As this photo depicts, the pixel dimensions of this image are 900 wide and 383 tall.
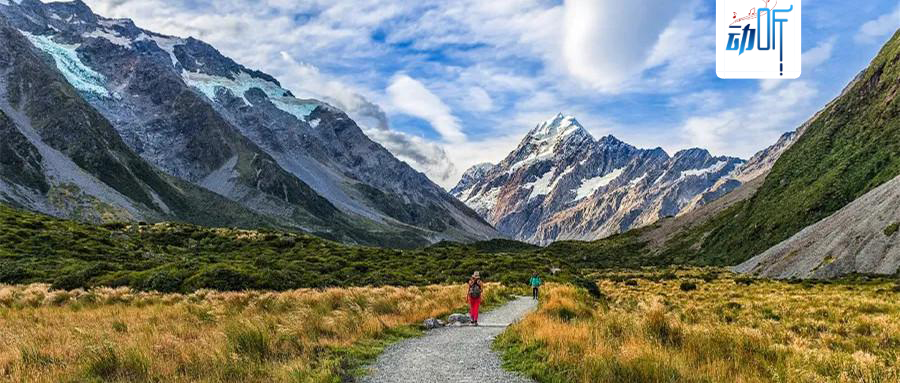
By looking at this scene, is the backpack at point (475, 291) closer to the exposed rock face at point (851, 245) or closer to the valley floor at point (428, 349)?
the valley floor at point (428, 349)

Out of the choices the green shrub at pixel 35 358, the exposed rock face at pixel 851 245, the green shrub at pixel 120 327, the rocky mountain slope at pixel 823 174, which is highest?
the rocky mountain slope at pixel 823 174

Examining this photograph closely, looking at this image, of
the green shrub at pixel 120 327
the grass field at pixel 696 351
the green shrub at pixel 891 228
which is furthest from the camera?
the green shrub at pixel 891 228

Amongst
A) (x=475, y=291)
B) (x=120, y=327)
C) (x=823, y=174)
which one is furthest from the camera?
(x=823, y=174)

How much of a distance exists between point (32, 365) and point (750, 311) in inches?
1169

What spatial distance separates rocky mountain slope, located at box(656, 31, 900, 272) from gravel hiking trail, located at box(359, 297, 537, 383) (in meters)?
101

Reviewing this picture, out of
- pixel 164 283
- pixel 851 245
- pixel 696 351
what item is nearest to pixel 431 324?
pixel 696 351

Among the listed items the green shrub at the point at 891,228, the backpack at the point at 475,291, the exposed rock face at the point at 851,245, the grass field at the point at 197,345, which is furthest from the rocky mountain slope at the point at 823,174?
the grass field at the point at 197,345

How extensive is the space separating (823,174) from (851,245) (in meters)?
72.3

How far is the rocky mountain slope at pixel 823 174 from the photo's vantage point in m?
109

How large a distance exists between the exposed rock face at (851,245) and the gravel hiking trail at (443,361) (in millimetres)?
56839

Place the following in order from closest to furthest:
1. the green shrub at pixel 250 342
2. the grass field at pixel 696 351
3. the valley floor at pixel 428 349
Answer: the grass field at pixel 696 351
the valley floor at pixel 428 349
the green shrub at pixel 250 342

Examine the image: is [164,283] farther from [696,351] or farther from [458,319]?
[696,351]

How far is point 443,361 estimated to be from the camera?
14742 millimetres

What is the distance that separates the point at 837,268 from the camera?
62.6 metres
